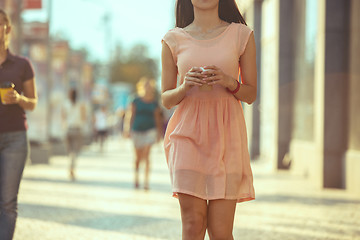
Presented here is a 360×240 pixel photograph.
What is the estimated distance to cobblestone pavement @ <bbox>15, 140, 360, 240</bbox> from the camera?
283 inches

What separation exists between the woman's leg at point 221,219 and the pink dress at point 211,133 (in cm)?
6

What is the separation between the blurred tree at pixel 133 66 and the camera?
96.6 metres

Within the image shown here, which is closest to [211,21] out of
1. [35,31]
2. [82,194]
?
[82,194]

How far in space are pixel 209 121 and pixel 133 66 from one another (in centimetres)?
9475

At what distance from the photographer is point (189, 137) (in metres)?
3.78

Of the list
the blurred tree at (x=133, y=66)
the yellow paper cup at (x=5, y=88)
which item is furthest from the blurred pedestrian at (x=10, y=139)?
the blurred tree at (x=133, y=66)

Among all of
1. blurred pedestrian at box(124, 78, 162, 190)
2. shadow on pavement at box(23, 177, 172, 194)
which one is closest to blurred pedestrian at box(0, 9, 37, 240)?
blurred pedestrian at box(124, 78, 162, 190)

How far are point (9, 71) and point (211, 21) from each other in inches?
80.6

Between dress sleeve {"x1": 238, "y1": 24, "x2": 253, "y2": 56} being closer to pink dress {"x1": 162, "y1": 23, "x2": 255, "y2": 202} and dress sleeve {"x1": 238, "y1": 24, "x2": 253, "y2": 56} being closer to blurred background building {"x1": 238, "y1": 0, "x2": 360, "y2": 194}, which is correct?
pink dress {"x1": 162, "y1": 23, "x2": 255, "y2": 202}

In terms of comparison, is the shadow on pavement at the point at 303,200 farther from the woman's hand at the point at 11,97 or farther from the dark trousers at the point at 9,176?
the woman's hand at the point at 11,97

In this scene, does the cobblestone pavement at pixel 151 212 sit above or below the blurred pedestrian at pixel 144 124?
below

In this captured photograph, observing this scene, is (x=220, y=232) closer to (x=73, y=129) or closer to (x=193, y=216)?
(x=193, y=216)

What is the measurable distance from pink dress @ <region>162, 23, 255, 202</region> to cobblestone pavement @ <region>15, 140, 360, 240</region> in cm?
324

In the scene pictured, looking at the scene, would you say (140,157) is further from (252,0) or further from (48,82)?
(252,0)
